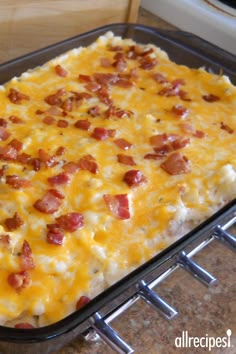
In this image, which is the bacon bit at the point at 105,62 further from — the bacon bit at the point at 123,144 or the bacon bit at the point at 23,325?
the bacon bit at the point at 23,325

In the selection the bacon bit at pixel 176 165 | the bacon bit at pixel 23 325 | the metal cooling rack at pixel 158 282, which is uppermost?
the bacon bit at pixel 176 165

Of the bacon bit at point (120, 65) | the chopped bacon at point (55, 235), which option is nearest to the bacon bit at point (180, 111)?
the bacon bit at point (120, 65)

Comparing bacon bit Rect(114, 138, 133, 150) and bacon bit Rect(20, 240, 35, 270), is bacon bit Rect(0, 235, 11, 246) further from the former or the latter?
bacon bit Rect(114, 138, 133, 150)

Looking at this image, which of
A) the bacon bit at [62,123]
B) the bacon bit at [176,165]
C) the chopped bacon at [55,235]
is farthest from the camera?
the bacon bit at [62,123]

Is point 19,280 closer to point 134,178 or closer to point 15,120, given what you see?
point 134,178

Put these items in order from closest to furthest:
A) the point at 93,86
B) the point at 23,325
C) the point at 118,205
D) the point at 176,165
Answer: the point at 23,325, the point at 118,205, the point at 176,165, the point at 93,86

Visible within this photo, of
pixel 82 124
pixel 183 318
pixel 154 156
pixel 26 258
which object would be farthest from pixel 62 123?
pixel 183 318

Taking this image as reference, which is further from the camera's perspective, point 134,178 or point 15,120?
point 15,120
